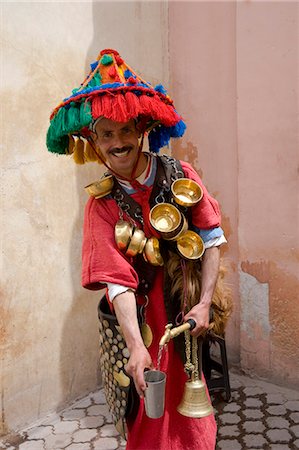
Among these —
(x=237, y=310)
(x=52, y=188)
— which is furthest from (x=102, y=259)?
Result: (x=237, y=310)

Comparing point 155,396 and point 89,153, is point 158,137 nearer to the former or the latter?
point 89,153

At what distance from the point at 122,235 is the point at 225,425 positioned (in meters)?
1.93

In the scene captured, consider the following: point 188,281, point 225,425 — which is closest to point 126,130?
point 188,281

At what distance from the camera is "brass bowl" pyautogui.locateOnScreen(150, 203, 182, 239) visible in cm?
197

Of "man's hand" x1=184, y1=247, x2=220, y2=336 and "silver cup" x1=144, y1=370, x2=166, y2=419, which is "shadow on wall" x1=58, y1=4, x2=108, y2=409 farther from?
"silver cup" x1=144, y1=370, x2=166, y2=419

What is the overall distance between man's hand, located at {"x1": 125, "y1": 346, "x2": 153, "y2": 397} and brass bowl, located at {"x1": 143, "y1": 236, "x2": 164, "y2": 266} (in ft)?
1.12

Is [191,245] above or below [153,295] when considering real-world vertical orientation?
above

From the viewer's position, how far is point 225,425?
327 cm

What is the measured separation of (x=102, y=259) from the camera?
192cm

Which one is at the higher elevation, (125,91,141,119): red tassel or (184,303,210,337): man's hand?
(125,91,141,119): red tassel

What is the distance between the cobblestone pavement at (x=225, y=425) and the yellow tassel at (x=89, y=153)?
1.87m

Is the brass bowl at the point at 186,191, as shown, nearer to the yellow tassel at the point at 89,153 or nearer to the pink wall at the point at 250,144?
the yellow tassel at the point at 89,153

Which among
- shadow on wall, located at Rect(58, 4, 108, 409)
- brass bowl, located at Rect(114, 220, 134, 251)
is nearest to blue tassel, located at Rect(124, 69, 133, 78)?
brass bowl, located at Rect(114, 220, 134, 251)

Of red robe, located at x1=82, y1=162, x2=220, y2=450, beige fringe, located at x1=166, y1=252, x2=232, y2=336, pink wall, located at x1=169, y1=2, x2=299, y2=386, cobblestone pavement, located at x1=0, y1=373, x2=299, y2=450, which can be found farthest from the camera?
pink wall, located at x1=169, y1=2, x2=299, y2=386
